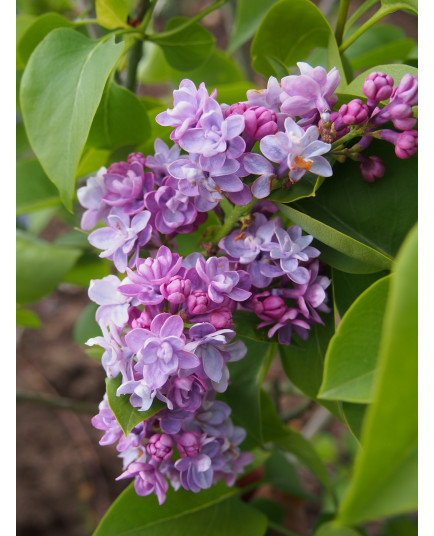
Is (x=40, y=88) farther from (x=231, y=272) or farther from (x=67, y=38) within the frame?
(x=231, y=272)

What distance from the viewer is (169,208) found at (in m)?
0.51

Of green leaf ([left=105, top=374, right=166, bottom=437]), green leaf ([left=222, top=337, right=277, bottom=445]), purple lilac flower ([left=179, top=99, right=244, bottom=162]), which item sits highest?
purple lilac flower ([left=179, top=99, right=244, bottom=162])

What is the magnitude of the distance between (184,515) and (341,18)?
0.54 meters

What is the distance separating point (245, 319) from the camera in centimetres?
53

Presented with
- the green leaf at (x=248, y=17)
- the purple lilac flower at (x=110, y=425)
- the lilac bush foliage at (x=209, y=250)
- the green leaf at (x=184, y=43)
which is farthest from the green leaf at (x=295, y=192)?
the green leaf at (x=248, y=17)

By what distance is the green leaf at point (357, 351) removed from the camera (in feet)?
1.25

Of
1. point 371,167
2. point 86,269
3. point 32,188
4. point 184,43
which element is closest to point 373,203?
point 371,167

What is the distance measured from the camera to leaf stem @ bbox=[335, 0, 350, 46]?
1.93 feet

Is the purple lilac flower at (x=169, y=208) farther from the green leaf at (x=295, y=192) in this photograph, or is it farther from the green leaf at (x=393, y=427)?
the green leaf at (x=393, y=427)

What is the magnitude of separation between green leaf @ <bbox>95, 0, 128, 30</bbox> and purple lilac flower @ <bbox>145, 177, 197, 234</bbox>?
24cm

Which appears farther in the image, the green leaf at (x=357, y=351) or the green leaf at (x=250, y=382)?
the green leaf at (x=250, y=382)

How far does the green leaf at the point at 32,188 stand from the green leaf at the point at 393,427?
26.2 inches

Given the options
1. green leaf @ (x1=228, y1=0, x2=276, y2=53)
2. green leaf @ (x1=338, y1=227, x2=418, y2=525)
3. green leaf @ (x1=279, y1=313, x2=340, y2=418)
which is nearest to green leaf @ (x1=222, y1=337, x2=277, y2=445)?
green leaf @ (x1=279, y1=313, x2=340, y2=418)

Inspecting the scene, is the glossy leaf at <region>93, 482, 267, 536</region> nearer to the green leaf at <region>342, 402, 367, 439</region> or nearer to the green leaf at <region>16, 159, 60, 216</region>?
the green leaf at <region>342, 402, 367, 439</region>
